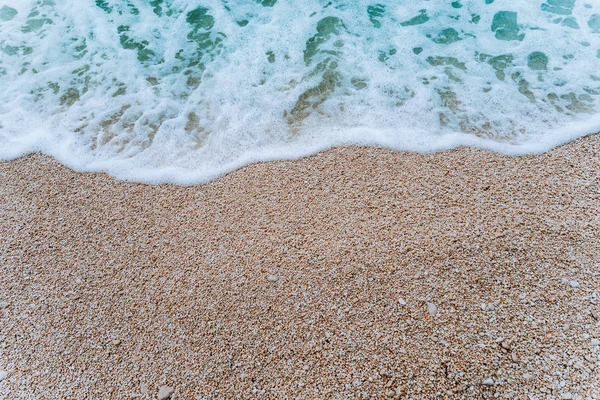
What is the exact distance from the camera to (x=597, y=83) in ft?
16.0

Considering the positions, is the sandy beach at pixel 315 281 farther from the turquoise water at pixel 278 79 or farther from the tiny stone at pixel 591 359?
the turquoise water at pixel 278 79

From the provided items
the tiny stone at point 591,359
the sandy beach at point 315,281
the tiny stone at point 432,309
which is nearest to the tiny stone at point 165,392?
the sandy beach at point 315,281

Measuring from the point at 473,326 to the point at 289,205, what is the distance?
1843 millimetres

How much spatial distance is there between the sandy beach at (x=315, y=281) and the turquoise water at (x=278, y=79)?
0.43 metres

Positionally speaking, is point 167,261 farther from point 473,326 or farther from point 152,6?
point 152,6

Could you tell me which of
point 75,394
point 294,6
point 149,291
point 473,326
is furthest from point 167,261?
point 294,6

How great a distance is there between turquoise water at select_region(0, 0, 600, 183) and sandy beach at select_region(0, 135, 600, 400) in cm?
43

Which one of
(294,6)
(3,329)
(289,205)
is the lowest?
(3,329)

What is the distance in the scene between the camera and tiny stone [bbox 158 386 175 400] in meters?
2.60

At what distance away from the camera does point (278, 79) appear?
17.4 feet

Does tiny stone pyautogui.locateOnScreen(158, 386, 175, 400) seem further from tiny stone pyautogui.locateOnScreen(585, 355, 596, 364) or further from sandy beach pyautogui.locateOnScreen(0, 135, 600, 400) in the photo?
tiny stone pyautogui.locateOnScreen(585, 355, 596, 364)

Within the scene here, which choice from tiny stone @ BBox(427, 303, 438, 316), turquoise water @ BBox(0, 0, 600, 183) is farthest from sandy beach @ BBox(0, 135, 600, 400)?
turquoise water @ BBox(0, 0, 600, 183)

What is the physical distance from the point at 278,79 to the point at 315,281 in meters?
3.22

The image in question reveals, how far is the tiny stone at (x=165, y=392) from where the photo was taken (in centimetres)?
260
